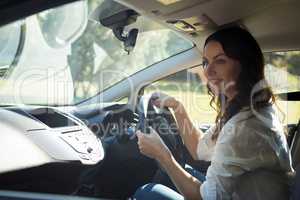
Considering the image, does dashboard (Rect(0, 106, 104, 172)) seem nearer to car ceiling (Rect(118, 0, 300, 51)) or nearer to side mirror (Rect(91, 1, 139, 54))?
side mirror (Rect(91, 1, 139, 54))

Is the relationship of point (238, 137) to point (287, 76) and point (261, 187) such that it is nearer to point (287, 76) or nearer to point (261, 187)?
point (261, 187)

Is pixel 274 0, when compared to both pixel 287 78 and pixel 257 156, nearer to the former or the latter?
pixel 287 78

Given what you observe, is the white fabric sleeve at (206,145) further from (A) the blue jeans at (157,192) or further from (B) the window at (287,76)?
(B) the window at (287,76)

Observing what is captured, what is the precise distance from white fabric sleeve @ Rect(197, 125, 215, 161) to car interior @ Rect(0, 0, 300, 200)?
5 cm

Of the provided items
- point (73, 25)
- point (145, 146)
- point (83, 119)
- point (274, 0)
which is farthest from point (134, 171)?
point (274, 0)

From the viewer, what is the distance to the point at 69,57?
224 centimetres

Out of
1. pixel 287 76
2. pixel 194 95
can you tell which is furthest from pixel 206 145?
pixel 287 76

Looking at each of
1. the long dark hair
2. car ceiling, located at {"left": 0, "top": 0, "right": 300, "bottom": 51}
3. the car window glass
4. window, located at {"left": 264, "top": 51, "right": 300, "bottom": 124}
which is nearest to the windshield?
the car window glass

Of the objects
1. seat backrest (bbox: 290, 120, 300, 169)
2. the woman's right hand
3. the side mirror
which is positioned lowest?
seat backrest (bbox: 290, 120, 300, 169)

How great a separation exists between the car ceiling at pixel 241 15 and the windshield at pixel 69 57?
0.38 feet

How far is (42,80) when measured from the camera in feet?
7.35

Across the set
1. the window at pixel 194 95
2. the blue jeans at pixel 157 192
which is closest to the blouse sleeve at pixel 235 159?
the blue jeans at pixel 157 192

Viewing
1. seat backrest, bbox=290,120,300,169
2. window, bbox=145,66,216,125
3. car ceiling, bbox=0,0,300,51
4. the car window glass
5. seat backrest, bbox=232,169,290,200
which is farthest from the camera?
window, bbox=145,66,216,125

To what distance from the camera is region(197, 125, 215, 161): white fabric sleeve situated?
220cm
